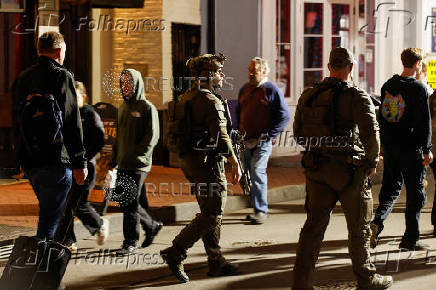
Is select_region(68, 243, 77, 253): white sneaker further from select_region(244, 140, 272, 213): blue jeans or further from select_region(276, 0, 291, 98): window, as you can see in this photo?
select_region(276, 0, 291, 98): window

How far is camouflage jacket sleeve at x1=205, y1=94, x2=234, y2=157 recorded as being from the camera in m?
7.57

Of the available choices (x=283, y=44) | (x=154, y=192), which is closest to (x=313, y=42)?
(x=283, y=44)

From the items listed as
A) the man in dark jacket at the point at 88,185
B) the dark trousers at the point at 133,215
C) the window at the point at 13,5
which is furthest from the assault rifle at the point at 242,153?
the window at the point at 13,5

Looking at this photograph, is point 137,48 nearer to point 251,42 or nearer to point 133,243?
point 251,42

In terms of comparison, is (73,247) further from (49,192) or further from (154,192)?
(154,192)

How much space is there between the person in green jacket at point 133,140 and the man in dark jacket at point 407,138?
2.16m

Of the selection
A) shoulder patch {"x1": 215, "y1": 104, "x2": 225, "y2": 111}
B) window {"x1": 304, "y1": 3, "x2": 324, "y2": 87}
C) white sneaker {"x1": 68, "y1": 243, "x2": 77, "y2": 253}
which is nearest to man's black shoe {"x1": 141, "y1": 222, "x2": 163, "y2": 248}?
white sneaker {"x1": 68, "y1": 243, "x2": 77, "y2": 253}

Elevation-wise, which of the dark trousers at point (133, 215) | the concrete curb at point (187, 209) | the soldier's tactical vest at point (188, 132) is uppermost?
the soldier's tactical vest at point (188, 132)

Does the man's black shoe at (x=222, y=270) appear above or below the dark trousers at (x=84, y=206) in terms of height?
below

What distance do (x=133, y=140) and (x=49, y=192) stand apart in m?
2.42

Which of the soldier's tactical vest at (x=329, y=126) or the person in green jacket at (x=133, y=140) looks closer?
the soldier's tactical vest at (x=329, y=126)

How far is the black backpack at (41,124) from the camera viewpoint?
653 centimetres

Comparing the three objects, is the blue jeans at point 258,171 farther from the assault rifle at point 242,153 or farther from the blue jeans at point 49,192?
the blue jeans at point 49,192

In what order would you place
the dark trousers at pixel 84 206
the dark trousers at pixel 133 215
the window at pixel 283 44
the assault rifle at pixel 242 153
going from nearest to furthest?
the dark trousers at pixel 84 206 → the assault rifle at pixel 242 153 → the dark trousers at pixel 133 215 → the window at pixel 283 44
